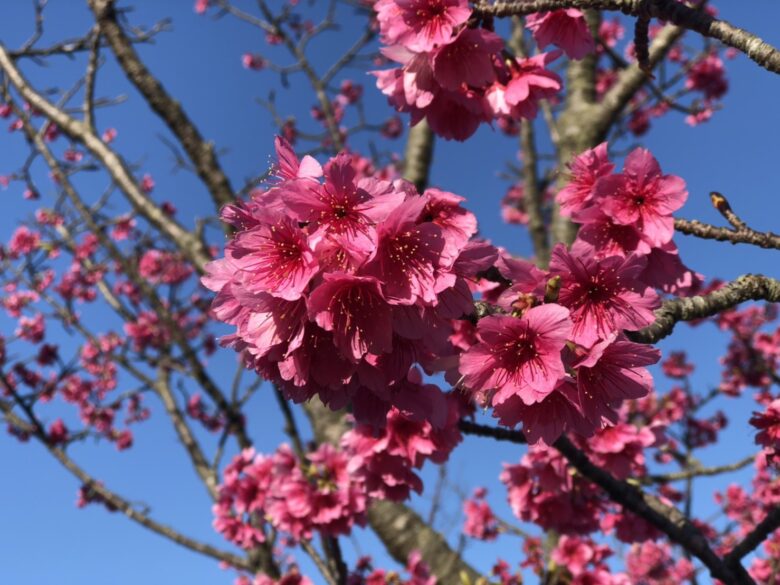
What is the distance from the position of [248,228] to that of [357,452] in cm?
140

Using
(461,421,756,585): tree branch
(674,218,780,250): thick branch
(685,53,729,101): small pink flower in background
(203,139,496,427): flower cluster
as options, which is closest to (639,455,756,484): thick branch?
(461,421,756,585): tree branch

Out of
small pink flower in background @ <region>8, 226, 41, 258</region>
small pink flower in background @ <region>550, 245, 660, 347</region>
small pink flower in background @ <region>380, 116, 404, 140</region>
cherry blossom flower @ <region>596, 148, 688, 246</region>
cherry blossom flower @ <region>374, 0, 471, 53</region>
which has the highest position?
small pink flower in background @ <region>380, 116, 404, 140</region>

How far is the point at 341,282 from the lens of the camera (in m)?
1.04

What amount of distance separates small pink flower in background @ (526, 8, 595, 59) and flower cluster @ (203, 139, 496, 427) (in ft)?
3.48

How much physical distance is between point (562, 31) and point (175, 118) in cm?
289

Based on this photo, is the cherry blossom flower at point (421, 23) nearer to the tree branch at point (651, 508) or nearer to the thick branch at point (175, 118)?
the tree branch at point (651, 508)

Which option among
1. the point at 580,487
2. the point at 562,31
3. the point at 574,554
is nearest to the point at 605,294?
the point at 562,31

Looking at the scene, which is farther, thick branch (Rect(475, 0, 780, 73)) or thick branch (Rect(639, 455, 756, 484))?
thick branch (Rect(639, 455, 756, 484))

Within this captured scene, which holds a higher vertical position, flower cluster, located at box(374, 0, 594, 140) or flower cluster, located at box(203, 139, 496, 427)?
flower cluster, located at box(374, 0, 594, 140)

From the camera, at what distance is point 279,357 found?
115 centimetres

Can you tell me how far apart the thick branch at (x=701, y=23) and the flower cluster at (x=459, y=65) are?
0.93ft

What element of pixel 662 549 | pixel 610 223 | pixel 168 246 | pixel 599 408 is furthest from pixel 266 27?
pixel 662 549

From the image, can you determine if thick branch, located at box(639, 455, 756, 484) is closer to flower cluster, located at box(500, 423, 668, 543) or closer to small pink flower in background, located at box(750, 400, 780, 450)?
flower cluster, located at box(500, 423, 668, 543)

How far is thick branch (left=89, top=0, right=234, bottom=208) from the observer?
389 centimetres
